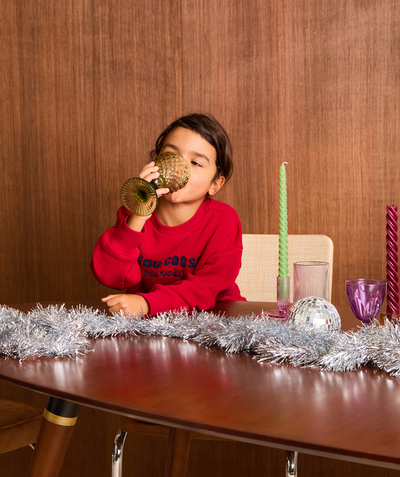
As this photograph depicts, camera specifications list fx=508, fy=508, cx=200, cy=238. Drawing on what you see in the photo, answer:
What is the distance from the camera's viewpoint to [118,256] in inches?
44.7

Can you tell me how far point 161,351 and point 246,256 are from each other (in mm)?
912

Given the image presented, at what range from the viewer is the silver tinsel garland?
609mm

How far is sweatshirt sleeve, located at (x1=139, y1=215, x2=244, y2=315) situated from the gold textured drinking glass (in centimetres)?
17

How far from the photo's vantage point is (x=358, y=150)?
193 centimetres

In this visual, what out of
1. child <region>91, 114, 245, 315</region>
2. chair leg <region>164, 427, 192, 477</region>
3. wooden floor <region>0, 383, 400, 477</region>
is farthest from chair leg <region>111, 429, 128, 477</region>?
wooden floor <region>0, 383, 400, 477</region>

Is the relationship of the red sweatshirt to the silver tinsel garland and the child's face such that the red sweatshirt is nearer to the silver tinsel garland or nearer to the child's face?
the child's face

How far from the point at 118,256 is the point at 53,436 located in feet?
1.49

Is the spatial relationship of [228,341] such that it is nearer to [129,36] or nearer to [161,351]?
[161,351]

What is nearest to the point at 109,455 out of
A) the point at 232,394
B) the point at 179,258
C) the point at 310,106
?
the point at 179,258

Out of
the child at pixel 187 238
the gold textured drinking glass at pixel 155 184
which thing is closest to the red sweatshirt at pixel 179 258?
the child at pixel 187 238

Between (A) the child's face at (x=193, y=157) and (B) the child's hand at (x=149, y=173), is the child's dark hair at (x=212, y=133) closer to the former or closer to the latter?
(A) the child's face at (x=193, y=157)

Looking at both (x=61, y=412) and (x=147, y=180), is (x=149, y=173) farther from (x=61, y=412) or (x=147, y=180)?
(x=61, y=412)

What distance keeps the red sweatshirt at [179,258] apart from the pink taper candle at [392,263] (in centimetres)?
39

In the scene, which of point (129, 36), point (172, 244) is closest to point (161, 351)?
point (172, 244)
